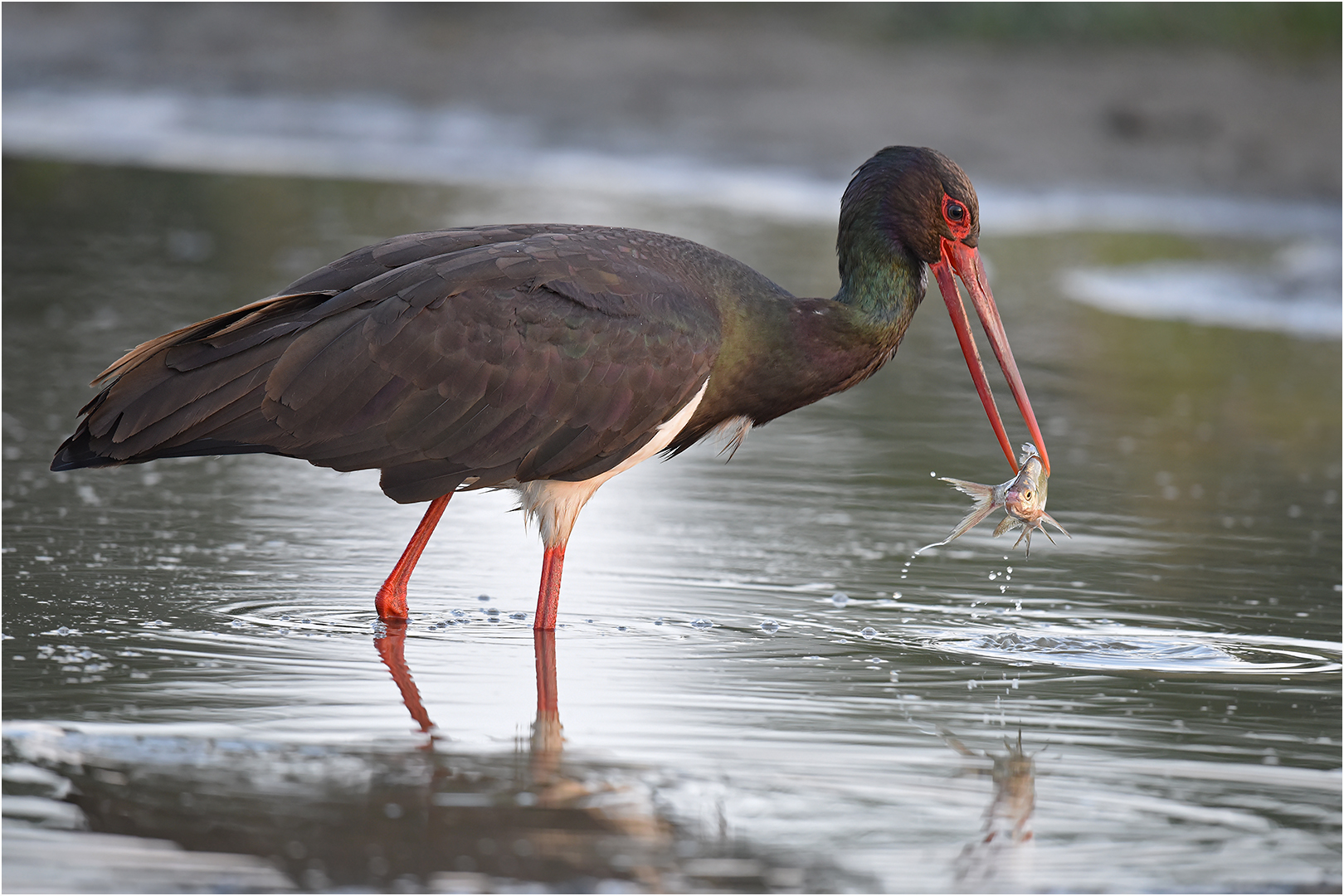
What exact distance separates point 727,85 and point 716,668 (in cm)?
1529

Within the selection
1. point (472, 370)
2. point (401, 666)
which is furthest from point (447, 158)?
point (401, 666)

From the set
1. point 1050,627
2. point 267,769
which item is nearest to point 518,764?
point 267,769

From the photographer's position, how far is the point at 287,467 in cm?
752

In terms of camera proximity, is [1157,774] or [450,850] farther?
[1157,774]

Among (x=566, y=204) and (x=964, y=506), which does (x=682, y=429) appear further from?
(x=566, y=204)

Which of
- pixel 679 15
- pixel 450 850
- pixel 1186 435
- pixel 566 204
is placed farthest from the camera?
pixel 679 15

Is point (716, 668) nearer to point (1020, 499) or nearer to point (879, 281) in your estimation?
point (1020, 499)

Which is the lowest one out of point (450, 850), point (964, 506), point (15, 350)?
point (450, 850)

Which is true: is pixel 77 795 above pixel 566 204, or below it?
below

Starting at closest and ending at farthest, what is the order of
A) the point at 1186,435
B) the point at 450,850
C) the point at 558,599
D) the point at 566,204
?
the point at 450,850 → the point at 558,599 → the point at 1186,435 → the point at 566,204

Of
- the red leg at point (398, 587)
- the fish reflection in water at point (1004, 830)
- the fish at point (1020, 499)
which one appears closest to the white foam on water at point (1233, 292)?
the fish at point (1020, 499)

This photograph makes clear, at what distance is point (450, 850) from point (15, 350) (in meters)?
5.98

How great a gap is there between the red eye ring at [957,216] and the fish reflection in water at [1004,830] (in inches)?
73.0

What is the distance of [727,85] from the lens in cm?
1969
